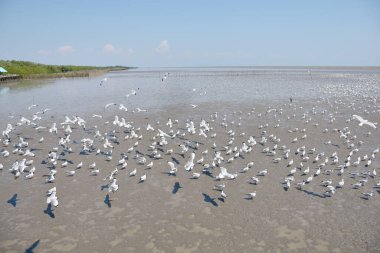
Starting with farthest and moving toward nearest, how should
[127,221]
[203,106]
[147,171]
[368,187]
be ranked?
[203,106], [147,171], [368,187], [127,221]

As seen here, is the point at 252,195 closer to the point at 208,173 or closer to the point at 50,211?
the point at 208,173

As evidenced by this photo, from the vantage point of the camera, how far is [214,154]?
762 inches

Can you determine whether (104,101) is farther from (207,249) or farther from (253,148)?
(207,249)

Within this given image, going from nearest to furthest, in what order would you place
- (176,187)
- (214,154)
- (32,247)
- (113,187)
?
(32,247), (113,187), (176,187), (214,154)

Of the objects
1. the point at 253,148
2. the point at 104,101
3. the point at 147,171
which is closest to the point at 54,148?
the point at 147,171

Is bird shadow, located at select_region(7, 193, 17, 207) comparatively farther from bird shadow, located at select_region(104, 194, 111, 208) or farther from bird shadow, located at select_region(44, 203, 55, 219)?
bird shadow, located at select_region(104, 194, 111, 208)

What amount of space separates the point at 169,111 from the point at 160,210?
802 inches

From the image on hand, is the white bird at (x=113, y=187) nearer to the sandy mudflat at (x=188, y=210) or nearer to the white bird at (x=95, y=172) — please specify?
the sandy mudflat at (x=188, y=210)

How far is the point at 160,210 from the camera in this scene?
Answer: 42.2ft

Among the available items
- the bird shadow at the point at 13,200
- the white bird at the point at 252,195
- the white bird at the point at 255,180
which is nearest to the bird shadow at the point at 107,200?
the bird shadow at the point at 13,200

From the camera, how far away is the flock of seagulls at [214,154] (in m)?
15.5

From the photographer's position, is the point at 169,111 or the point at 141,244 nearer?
the point at 141,244

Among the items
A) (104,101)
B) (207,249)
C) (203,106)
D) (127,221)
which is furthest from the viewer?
(104,101)

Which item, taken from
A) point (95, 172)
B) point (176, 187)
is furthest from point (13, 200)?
point (176, 187)
